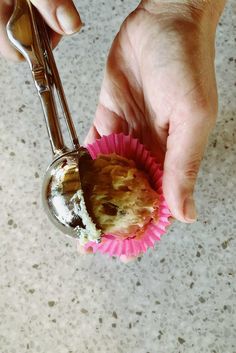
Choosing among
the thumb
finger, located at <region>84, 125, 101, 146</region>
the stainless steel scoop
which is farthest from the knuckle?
finger, located at <region>84, 125, 101, 146</region>

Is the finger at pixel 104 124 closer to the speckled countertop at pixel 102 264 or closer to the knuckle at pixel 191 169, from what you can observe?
the speckled countertop at pixel 102 264

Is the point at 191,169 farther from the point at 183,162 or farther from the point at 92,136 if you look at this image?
the point at 92,136

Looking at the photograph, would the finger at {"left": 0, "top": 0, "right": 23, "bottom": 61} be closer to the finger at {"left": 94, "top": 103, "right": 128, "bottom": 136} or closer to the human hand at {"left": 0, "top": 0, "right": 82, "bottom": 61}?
the human hand at {"left": 0, "top": 0, "right": 82, "bottom": 61}

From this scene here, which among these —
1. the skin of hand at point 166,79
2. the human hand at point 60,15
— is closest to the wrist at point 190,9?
the skin of hand at point 166,79

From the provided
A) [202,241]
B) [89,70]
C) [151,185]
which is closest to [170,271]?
[202,241]

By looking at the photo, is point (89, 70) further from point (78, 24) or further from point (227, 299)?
point (227, 299)

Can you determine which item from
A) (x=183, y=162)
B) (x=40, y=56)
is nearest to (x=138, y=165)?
(x=183, y=162)

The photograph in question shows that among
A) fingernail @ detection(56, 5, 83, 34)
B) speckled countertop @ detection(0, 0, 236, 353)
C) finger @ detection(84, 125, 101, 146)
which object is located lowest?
speckled countertop @ detection(0, 0, 236, 353)
